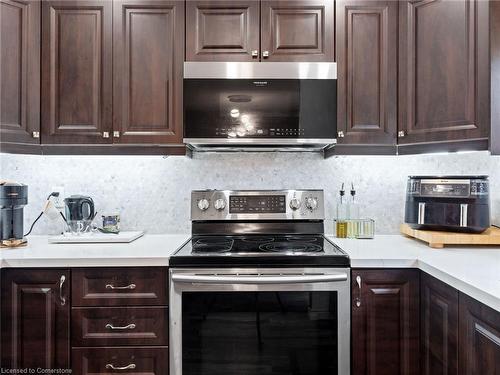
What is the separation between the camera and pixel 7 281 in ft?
4.83

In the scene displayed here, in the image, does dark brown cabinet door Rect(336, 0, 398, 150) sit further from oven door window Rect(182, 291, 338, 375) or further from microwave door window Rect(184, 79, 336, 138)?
oven door window Rect(182, 291, 338, 375)

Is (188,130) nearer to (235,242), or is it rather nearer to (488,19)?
(235,242)

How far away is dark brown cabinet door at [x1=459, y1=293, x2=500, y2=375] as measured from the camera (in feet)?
3.27

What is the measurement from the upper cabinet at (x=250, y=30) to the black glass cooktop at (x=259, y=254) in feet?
3.21

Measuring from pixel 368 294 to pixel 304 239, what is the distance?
1.67 ft

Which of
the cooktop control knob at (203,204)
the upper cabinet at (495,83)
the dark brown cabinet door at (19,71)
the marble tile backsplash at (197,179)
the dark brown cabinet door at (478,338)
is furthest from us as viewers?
the marble tile backsplash at (197,179)

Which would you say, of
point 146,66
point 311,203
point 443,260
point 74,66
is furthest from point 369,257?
point 74,66

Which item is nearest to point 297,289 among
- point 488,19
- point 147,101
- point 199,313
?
point 199,313

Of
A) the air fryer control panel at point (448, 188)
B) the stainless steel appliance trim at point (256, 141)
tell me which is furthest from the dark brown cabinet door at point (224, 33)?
the air fryer control panel at point (448, 188)

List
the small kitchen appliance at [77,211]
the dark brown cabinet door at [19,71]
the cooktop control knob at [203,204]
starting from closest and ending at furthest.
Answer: the dark brown cabinet door at [19,71] → the small kitchen appliance at [77,211] → the cooktop control knob at [203,204]

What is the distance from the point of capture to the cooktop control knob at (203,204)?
6.53ft

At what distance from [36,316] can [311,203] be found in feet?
4.83

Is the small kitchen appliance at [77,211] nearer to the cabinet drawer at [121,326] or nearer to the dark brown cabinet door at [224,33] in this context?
the cabinet drawer at [121,326]

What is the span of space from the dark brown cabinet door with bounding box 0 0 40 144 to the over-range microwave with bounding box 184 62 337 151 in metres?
0.81
